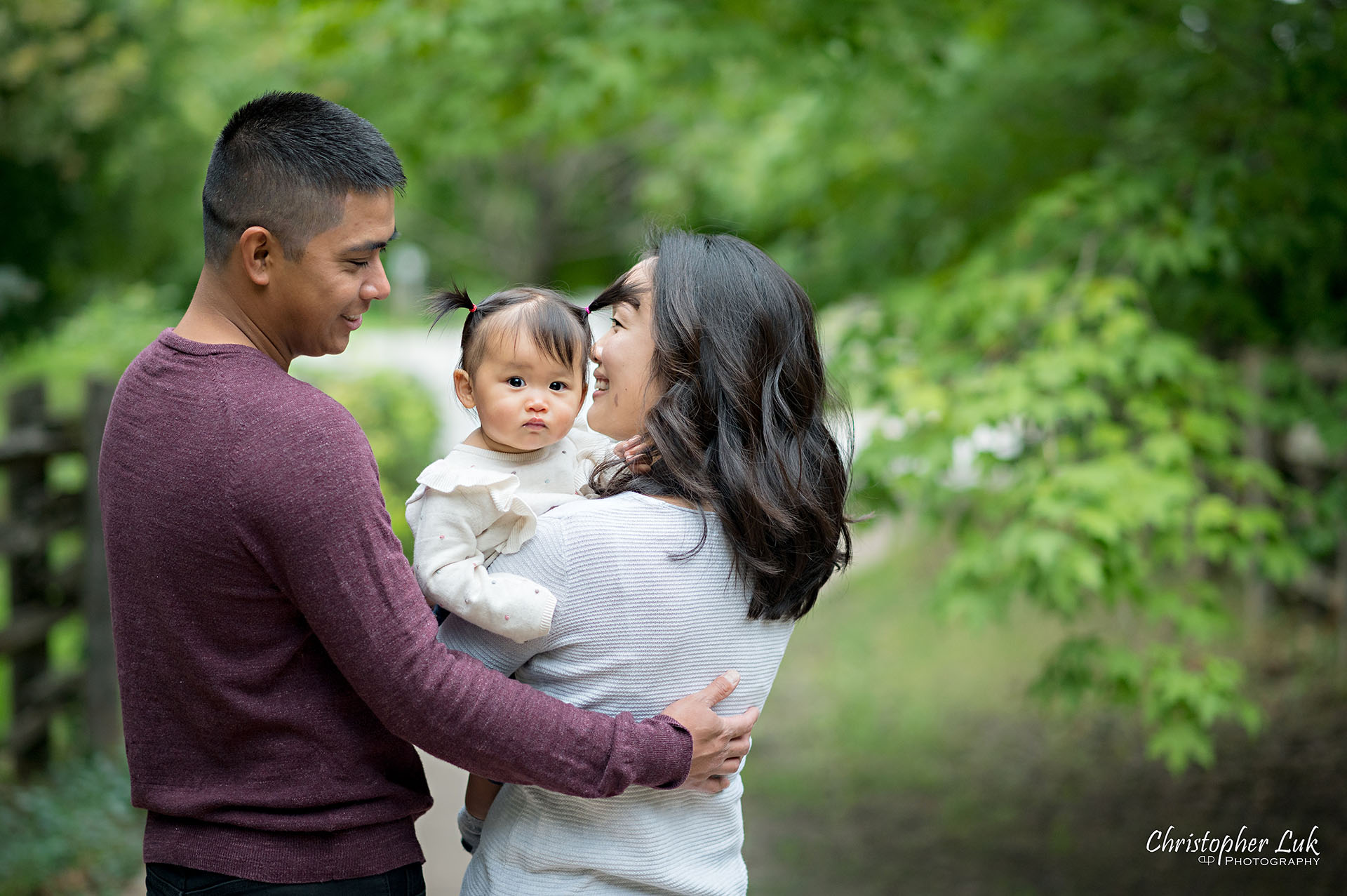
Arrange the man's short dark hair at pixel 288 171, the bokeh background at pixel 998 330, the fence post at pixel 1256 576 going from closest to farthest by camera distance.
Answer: the man's short dark hair at pixel 288 171 < the bokeh background at pixel 998 330 < the fence post at pixel 1256 576

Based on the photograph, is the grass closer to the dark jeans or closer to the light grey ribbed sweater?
the light grey ribbed sweater

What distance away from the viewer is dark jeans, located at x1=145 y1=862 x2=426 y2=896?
1539mm

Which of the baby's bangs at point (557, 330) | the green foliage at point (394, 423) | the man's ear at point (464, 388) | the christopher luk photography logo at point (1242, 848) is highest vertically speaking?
the baby's bangs at point (557, 330)

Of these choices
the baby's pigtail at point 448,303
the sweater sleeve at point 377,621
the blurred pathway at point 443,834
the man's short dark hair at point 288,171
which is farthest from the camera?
the blurred pathway at point 443,834

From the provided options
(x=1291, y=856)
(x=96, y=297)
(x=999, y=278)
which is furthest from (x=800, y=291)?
(x=96, y=297)

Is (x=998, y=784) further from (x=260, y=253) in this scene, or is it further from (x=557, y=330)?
(x=260, y=253)

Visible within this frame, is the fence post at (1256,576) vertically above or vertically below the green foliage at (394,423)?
below

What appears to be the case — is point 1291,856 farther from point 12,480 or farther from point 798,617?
point 12,480

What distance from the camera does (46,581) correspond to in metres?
5.09

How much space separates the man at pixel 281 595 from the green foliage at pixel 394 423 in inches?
212

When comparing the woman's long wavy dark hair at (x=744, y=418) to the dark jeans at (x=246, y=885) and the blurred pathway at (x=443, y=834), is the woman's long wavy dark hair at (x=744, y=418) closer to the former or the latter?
the dark jeans at (x=246, y=885)

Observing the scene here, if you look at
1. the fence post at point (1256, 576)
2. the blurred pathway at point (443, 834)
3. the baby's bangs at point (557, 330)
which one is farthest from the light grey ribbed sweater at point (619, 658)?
the fence post at point (1256, 576)

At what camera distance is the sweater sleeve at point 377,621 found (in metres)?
1.41

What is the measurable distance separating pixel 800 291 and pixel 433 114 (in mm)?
3698
